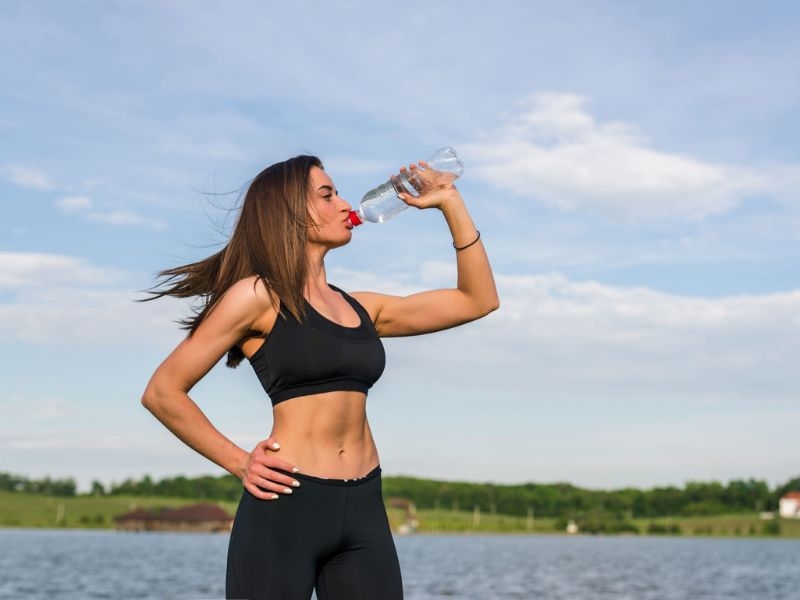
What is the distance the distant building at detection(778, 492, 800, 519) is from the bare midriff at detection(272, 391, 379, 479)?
534 feet

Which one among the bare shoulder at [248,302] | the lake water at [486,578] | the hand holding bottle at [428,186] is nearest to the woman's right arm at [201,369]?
the bare shoulder at [248,302]

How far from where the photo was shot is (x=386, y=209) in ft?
16.1

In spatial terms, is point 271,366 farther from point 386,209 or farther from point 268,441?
point 386,209

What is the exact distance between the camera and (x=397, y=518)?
18850 centimetres

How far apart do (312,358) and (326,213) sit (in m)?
0.58

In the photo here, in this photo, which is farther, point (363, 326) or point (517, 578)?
point (517, 578)

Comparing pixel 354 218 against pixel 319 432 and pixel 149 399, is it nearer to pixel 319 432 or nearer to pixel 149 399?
pixel 319 432

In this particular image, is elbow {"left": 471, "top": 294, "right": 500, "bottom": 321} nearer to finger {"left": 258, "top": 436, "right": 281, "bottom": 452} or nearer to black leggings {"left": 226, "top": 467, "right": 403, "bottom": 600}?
black leggings {"left": 226, "top": 467, "right": 403, "bottom": 600}

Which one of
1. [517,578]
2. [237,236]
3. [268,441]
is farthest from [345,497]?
[517,578]

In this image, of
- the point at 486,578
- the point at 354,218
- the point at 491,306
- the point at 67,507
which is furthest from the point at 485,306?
the point at 67,507

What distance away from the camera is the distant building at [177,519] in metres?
172

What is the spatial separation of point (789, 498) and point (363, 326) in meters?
164

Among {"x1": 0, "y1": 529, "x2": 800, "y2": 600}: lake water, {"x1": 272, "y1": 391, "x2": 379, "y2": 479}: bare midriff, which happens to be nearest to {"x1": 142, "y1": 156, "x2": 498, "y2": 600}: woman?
{"x1": 272, "y1": 391, "x2": 379, "y2": 479}: bare midriff

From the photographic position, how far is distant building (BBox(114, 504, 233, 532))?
172 meters
